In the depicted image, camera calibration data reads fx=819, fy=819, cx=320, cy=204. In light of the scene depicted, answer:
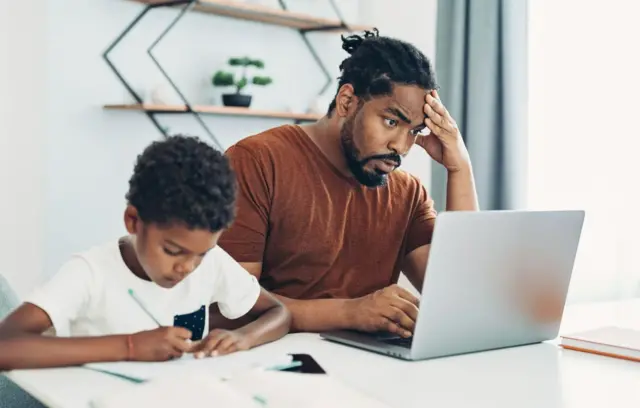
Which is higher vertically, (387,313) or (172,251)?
(172,251)

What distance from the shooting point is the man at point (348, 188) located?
1555 millimetres

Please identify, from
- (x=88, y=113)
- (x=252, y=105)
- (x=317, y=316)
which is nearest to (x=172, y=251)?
(x=317, y=316)

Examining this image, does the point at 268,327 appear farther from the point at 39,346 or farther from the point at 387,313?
the point at 39,346

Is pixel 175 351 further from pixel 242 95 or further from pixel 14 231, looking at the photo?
pixel 242 95

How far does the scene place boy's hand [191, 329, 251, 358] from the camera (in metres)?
1.14

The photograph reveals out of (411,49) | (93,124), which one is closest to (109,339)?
(411,49)

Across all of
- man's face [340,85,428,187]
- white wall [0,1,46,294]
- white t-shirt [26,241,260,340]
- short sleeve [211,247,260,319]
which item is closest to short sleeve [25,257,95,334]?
white t-shirt [26,241,260,340]

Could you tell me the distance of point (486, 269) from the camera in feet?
3.98

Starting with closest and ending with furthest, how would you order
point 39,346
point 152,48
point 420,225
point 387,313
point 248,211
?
point 39,346
point 387,313
point 248,211
point 420,225
point 152,48

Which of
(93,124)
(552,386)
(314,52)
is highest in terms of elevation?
(314,52)

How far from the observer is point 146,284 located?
3.80ft

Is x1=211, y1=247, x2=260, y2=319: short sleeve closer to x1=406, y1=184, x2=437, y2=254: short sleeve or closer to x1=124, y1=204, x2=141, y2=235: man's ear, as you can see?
x1=124, y1=204, x2=141, y2=235: man's ear

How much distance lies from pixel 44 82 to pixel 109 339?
1668 mm

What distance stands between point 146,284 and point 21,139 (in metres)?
1.51
